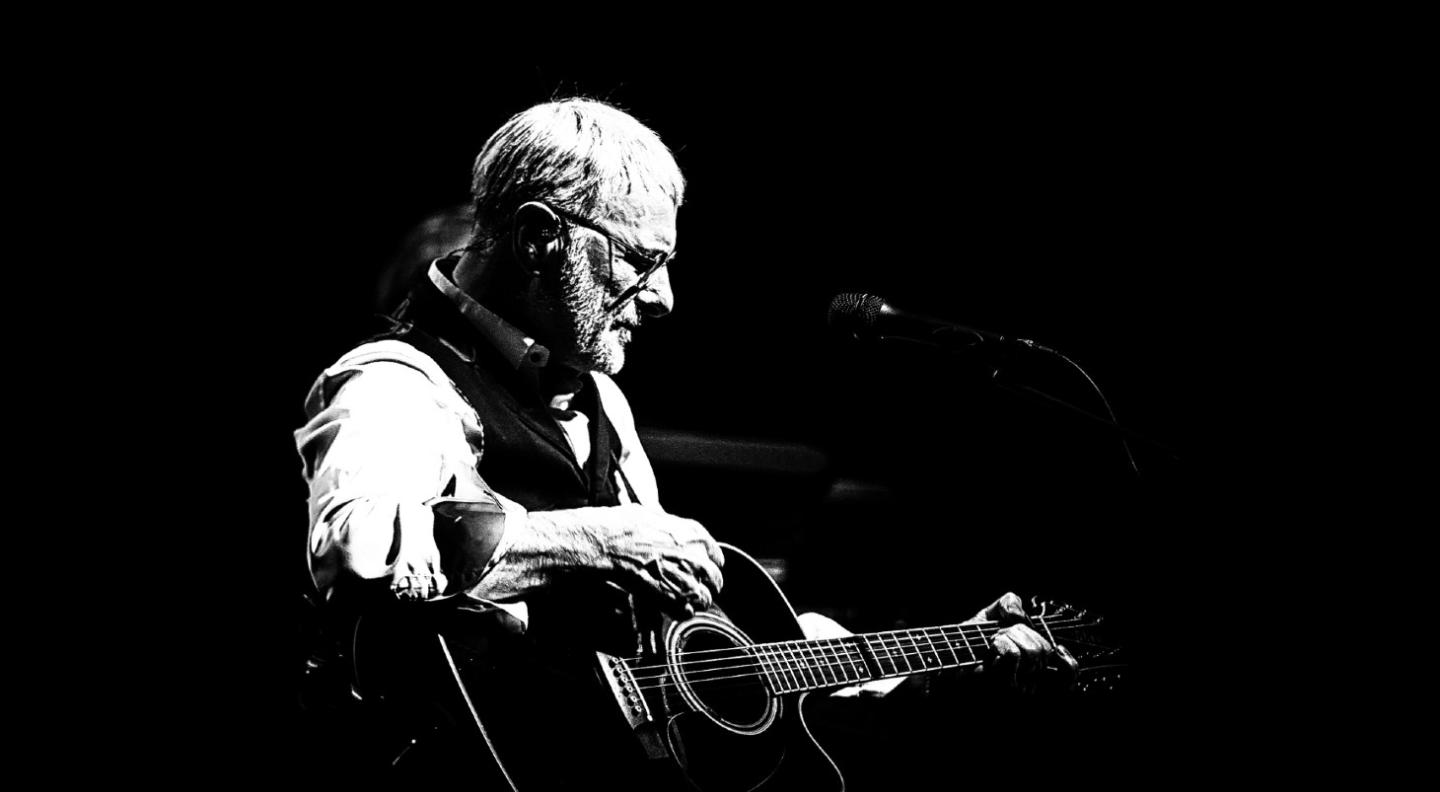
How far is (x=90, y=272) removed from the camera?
2.11 meters

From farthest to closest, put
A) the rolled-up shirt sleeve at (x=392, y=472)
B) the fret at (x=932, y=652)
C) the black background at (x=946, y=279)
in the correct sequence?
the black background at (x=946, y=279), the fret at (x=932, y=652), the rolled-up shirt sleeve at (x=392, y=472)

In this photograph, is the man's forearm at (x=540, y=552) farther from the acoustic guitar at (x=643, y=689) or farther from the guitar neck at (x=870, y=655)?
the guitar neck at (x=870, y=655)

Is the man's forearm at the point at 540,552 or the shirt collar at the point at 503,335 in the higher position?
the shirt collar at the point at 503,335

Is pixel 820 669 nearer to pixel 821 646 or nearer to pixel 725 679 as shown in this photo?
pixel 821 646

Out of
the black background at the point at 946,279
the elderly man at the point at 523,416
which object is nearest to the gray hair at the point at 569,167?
the elderly man at the point at 523,416

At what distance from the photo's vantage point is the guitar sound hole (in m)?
1.75

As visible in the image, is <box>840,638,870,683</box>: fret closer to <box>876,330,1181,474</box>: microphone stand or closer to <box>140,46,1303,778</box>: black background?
<box>876,330,1181,474</box>: microphone stand

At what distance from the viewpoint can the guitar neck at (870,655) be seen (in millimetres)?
1922

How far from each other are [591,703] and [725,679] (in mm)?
322

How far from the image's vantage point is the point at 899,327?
2.00 meters

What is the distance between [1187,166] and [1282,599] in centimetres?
161

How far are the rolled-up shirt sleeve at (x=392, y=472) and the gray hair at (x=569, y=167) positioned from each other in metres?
A: 0.46

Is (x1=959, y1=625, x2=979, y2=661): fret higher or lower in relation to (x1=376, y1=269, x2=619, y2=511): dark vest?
lower

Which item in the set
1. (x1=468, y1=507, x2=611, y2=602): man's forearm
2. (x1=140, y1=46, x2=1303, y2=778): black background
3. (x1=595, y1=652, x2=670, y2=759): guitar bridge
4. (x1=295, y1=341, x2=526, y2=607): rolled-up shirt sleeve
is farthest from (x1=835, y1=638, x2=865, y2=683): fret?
(x1=140, y1=46, x2=1303, y2=778): black background
